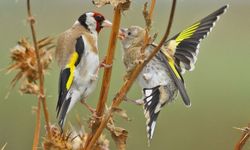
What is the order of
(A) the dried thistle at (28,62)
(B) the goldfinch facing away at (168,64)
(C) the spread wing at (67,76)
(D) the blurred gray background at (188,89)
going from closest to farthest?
(A) the dried thistle at (28,62) < (C) the spread wing at (67,76) < (B) the goldfinch facing away at (168,64) < (D) the blurred gray background at (188,89)

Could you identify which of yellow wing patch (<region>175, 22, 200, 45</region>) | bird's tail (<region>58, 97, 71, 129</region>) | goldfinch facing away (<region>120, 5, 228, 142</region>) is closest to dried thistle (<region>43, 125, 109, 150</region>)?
bird's tail (<region>58, 97, 71, 129</region>)

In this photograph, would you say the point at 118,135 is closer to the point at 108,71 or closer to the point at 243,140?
the point at 108,71

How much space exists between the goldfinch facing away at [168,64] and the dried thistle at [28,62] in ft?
2.83

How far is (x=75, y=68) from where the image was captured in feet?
7.82

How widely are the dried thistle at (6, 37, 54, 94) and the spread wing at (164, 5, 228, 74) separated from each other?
1012 mm

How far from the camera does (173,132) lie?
32.3ft

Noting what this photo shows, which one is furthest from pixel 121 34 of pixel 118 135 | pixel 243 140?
pixel 243 140

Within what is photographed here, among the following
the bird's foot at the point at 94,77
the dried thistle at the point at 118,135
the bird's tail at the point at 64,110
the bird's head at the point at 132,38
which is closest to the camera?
the dried thistle at the point at 118,135

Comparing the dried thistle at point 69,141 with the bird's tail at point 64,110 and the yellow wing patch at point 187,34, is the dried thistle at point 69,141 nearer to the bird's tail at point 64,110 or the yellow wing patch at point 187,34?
the bird's tail at point 64,110

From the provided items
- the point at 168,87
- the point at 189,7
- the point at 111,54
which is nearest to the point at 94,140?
the point at 111,54

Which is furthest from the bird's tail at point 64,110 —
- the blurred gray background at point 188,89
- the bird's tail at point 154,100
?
the blurred gray background at point 188,89

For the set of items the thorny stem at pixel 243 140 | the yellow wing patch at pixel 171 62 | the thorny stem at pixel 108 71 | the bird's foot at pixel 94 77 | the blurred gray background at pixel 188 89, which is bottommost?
the blurred gray background at pixel 188 89

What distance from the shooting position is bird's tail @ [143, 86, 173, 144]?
2460 mm

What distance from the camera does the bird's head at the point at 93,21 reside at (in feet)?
8.51
